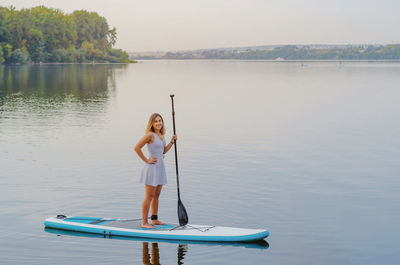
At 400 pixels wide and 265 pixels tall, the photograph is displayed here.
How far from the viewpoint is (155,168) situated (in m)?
11.5

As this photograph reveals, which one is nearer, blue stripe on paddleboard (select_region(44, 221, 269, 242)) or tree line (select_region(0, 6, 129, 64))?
blue stripe on paddleboard (select_region(44, 221, 269, 242))

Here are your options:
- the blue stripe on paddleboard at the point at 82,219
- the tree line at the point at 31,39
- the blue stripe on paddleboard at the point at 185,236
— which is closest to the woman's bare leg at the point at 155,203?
the blue stripe on paddleboard at the point at 185,236

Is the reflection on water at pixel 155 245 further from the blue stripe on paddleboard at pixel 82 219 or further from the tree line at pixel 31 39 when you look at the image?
the tree line at pixel 31 39

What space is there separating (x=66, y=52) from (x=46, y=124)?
6498 inches

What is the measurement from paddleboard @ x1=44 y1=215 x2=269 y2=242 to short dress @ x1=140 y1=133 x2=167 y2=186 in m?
1.08

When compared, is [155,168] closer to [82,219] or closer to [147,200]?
[147,200]

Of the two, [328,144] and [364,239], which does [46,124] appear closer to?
[328,144]

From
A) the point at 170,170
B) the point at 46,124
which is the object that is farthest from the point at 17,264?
the point at 46,124

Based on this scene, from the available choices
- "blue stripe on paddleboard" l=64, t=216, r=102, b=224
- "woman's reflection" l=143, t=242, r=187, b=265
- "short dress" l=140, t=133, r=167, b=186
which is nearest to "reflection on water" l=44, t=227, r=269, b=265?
"woman's reflection" l=143, t=242, r=187, b=265

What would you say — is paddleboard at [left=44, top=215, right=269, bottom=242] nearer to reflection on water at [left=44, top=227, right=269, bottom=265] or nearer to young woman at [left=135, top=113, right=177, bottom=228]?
reflection on water at [left=44, top=227, right=269, bottom=265]

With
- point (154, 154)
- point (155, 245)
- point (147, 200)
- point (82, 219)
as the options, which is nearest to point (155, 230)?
point (155, 245)

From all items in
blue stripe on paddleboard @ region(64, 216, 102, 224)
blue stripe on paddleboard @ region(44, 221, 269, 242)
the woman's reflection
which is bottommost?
the woman's reflection

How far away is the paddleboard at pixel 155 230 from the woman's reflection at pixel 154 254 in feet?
0.75

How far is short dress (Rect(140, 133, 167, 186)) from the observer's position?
11.4 m
